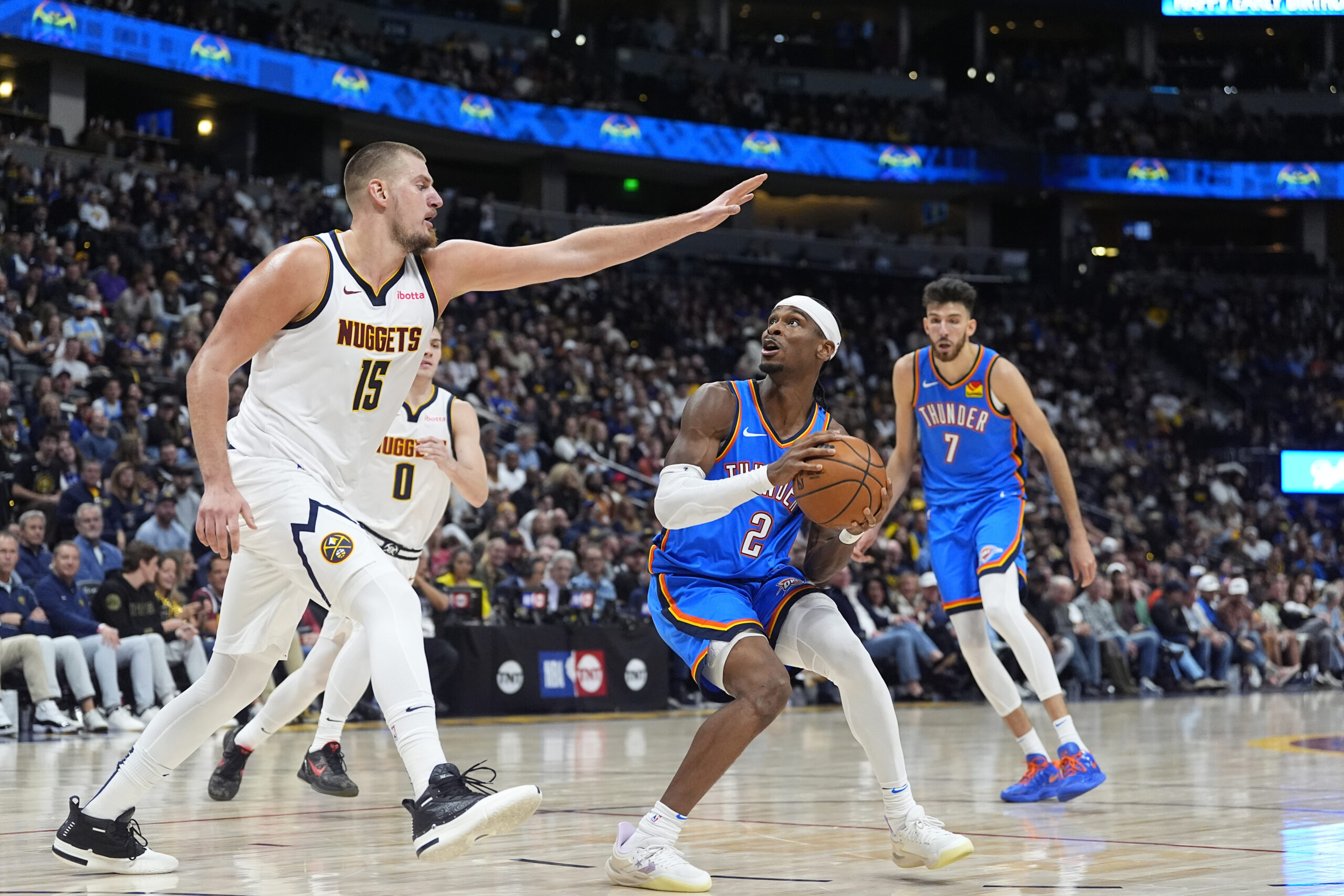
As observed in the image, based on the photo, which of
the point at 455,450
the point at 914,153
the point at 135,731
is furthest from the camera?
the point at 914,153

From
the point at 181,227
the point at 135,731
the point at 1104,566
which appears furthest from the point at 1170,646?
the point at 181,227

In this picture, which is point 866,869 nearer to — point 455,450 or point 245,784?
point 455,450

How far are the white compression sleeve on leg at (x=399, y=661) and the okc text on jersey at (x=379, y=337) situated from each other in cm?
67

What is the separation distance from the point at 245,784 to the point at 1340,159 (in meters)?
35.0

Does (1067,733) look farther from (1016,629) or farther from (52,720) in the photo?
(52,720)

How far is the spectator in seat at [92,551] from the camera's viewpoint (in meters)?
11.0

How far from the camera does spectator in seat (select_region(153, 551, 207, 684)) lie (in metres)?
10.7

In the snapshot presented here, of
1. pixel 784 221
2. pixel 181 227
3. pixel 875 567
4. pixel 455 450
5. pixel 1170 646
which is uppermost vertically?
pixel 784 221

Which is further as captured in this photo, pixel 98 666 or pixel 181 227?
pixel 181 227

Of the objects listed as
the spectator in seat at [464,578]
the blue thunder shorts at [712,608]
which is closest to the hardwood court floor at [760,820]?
the blue thunder shorts at [712,608]

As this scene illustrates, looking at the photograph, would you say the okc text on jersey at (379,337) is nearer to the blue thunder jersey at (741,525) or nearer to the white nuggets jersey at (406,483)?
the blue thunder jersey at (741,525)

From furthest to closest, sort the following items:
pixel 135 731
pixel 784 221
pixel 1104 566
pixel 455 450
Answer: pixel 784 221 → pixel 1104 566 → pixel 135 731 → pixel 455 450

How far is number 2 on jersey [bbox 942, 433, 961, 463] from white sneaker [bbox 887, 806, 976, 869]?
2943mm

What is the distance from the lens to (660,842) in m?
4.32
